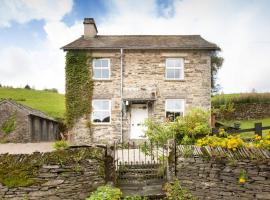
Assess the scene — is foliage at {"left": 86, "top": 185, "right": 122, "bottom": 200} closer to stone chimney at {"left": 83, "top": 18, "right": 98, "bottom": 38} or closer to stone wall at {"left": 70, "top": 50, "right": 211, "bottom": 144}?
stone wall at {"left": 70, "top": 50, "right": 211, "bottom": 144}

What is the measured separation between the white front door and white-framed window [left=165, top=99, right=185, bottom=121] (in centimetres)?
143

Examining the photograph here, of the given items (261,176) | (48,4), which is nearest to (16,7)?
(48,4)

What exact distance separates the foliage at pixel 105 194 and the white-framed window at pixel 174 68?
12624 millimetres

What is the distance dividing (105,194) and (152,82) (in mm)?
12593

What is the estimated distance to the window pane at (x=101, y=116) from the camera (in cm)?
1864

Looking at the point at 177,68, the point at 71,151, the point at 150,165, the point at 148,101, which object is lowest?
the point at 150,165

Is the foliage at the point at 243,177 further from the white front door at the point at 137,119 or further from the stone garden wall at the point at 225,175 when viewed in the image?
the white front door at the point at 137,119

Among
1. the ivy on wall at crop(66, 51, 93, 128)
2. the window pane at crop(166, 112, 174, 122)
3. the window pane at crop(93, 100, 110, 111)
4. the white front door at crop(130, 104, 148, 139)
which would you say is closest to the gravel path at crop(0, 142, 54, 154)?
the ivy on wall at crop(66, 51, 93, 128)

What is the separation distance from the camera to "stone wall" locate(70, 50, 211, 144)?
61.1 ft

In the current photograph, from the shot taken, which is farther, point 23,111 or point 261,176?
point 23,111

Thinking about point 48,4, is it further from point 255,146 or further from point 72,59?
point 255,146

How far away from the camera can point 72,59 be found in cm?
1886

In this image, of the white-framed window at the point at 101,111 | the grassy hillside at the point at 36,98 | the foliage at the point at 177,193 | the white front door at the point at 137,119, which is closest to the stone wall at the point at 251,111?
the white front door at the point at 137,119

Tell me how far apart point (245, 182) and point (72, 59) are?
14.8m
